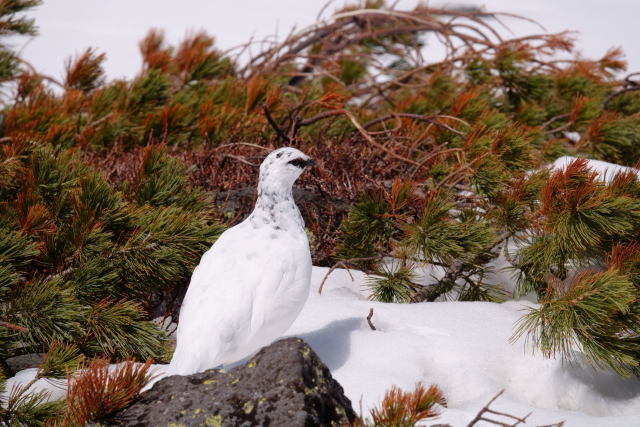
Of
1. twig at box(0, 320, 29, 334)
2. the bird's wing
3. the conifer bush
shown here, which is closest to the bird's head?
the bird's wing

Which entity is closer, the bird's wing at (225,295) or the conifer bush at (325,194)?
the bird's wing at (225,295)

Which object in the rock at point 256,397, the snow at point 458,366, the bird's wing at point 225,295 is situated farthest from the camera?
the snow at point 458,366

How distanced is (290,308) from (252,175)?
1.31 meters

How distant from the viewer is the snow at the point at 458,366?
198cm

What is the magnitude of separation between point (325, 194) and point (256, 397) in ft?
5.28

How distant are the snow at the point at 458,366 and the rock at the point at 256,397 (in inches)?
13.6

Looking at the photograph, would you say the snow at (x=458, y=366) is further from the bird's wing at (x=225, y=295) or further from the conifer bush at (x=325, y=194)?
the bird's wing at (x=225, y=295)

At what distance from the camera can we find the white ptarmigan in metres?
1.80

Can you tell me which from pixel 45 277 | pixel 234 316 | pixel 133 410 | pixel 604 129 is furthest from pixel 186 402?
pixel 604 129

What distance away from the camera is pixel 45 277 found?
2.24m

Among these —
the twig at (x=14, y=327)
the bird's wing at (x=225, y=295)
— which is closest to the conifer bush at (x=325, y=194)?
the twig at (x=14, y=327)

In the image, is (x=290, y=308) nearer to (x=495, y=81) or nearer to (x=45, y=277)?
(x=45, y=277)

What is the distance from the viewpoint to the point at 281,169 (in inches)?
81.1

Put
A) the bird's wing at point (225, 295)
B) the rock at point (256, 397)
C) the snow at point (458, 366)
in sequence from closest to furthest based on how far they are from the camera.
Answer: the rock at point (256, 397) < the bird's wing at point (225, 295) < the snow at point (458, 366)
